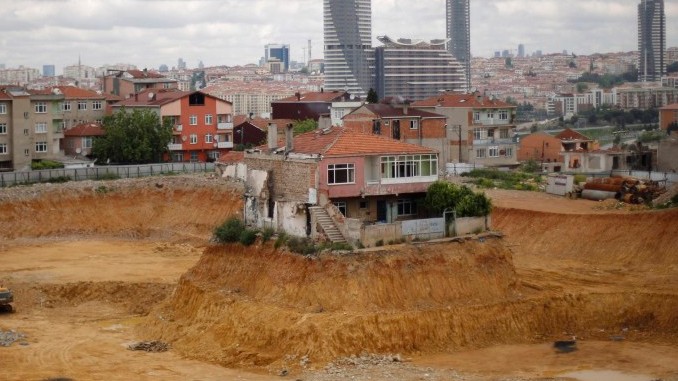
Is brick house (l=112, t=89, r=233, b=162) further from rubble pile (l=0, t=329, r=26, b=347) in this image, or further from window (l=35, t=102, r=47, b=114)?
rubble pile (l=0, t=329, r=26, b=347)

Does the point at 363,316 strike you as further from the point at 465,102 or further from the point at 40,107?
the point at 465,102

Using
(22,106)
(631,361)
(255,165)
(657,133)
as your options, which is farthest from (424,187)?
(657,133)

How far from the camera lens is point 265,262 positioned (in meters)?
44.6

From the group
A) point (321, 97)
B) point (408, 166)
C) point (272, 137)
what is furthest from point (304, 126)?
point (408, 166)

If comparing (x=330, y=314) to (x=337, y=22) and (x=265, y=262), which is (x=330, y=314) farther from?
(x=337, y=22)

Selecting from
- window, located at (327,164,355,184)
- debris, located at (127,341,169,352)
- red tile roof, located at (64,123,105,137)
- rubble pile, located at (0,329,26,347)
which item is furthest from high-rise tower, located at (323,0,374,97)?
debris, located at (127,341,169,352)

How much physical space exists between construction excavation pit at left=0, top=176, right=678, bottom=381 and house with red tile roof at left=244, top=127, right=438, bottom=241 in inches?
63.7

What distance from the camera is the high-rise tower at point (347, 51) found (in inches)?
7466

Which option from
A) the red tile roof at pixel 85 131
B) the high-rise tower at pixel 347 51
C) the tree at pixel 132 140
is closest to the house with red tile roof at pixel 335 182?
the tree at pixel 132 140

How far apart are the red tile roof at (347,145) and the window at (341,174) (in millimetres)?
417

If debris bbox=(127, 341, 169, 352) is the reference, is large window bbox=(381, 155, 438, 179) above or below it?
above

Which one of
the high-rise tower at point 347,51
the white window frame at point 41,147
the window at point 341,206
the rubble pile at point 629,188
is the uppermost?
the high-rise tower at point 347,51

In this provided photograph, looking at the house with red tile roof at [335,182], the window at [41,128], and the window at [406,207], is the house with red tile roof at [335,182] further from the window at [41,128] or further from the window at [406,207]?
the window at [41,128]

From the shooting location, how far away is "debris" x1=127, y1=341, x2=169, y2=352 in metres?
42.6
